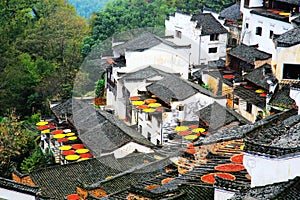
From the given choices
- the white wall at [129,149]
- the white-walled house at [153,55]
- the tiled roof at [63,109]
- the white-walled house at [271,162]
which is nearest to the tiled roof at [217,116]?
the white wall at [129,149]

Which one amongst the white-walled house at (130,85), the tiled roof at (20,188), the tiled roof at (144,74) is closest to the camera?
the tiled roof at (20,188)

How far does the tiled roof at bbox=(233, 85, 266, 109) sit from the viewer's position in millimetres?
22203

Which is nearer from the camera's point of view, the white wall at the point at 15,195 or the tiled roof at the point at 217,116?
the white wall at the point at 15,195

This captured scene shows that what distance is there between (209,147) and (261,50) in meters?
13.5

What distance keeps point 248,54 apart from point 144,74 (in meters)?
4.85

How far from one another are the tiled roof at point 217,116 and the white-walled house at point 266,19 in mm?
5253

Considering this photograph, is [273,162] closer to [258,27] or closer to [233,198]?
[233,198]

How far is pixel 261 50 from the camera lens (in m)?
27.0

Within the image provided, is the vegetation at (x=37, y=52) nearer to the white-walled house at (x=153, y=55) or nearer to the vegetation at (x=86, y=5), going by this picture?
the white-walled house at (x=153, y=55)

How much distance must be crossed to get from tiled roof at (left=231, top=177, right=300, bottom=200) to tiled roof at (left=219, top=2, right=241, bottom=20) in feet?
72.3

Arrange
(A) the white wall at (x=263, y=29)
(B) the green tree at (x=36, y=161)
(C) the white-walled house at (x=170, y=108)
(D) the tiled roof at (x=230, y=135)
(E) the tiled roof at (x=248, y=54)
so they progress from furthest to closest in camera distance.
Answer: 1. (A) the white wall at (x=263, y=29)
2. (E) the tiled roof at (x=248, y=54)
3. (B) the green tree at (x=36, y=161)
4. (C) the white-walled house at (x=170, y=108)
5. (D) the tiled roof at (x=230, y=135)

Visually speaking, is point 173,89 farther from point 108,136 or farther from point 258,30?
point 258,30

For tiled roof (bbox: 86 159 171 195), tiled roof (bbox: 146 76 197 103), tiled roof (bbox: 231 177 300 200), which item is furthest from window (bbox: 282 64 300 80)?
tiled roof (bbox: 231 177 300 200)

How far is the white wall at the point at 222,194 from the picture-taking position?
412 inches
